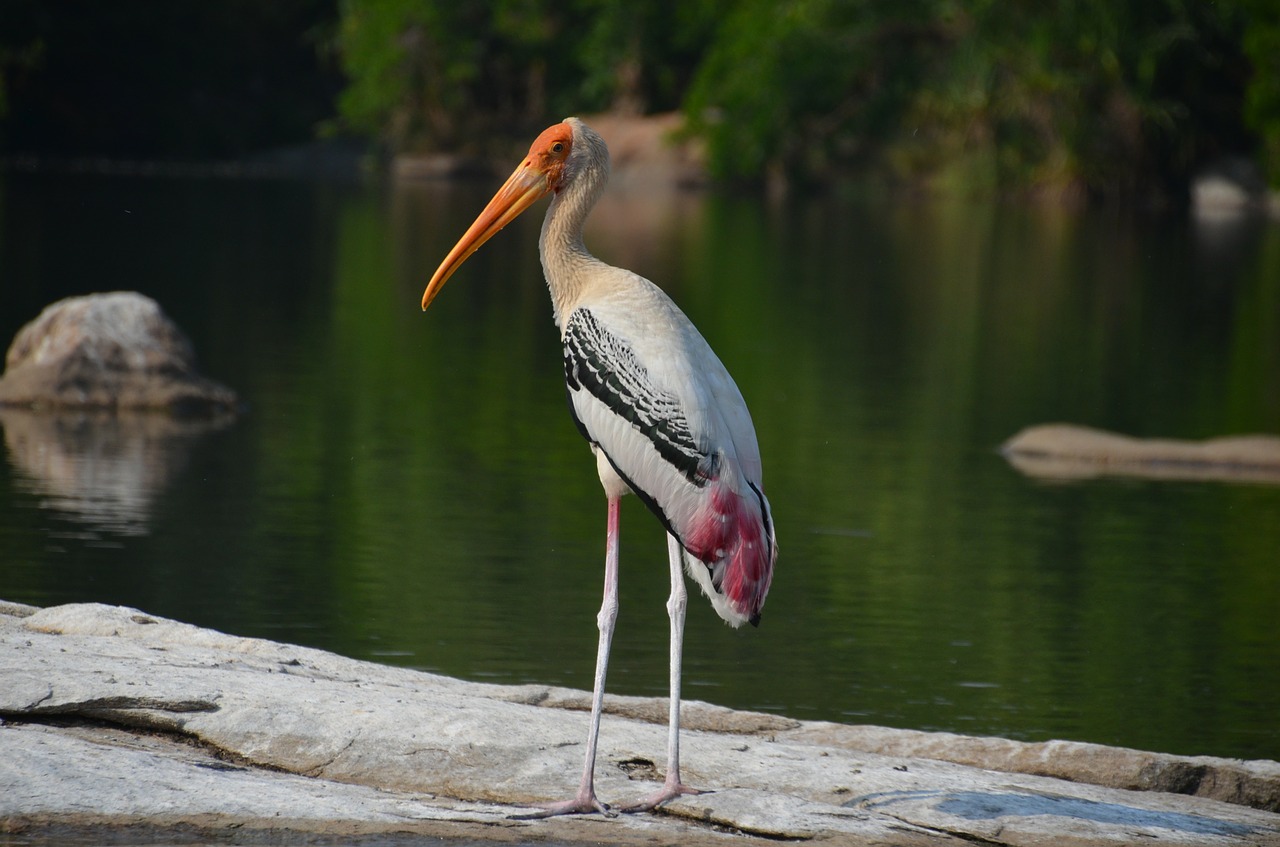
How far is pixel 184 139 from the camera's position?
54.9 m

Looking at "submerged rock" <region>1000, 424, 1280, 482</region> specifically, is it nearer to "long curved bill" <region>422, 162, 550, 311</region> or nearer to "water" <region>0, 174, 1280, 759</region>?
"water" <region>0, 174, 1280, 759</region>

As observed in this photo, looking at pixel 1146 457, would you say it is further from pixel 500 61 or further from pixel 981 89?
pixel 500 61

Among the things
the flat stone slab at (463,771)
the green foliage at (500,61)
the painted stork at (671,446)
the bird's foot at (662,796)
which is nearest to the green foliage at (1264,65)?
the green foliage at (500,61)

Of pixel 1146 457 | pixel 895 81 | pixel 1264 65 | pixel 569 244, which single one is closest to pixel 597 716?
pixel 569 244

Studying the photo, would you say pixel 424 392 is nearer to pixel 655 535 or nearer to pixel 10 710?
pixel 655 535

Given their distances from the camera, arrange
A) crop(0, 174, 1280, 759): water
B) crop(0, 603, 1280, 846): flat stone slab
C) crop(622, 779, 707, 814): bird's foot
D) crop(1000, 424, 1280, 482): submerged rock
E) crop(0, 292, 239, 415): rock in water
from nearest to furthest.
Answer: crop(0, 603, 1280, 846): flat stone slab < crop(622, 779, 707, 814): bird's foot < crop(0, 174, 1280, 759): water < crop(1000, 424, 1280, 482): submerged rock < crop(0, 292, 239, 415): rock in water

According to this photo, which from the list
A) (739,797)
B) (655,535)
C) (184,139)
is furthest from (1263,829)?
(184,139)

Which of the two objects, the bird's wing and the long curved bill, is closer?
the bird's wing

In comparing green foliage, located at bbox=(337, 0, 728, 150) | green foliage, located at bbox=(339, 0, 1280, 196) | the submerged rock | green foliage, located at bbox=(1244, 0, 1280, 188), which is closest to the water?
the submerged rock

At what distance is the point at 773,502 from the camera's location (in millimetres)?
11547

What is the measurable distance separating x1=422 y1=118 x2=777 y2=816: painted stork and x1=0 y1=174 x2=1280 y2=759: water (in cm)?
224

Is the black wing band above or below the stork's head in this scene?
below

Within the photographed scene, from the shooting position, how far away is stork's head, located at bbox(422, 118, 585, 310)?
19.1 ft

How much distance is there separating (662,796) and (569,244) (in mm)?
1544
